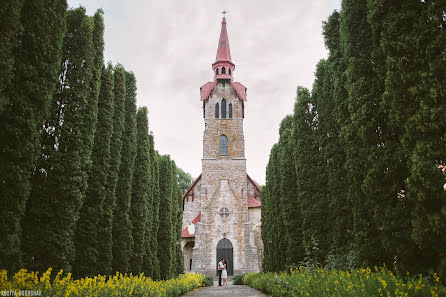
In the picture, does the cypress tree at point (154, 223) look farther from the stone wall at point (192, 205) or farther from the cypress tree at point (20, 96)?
the stone wall at point (192, 205)

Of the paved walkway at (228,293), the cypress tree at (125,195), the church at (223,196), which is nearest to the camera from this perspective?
the cypress tree at (125,195)

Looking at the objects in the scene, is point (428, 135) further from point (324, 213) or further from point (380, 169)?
point (324, 213)

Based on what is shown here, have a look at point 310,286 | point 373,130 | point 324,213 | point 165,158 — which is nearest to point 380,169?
point 373,130

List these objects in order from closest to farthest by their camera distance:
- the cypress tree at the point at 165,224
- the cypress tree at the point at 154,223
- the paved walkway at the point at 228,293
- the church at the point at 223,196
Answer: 1. the paved walkway at the point at 228,293
2. the cypress tree at the point at 154,223
3. the cypress tree at the point at 165,224
4. the church at the point at 223,196

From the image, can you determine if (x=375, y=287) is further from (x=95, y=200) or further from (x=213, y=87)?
(x=213, y=87)

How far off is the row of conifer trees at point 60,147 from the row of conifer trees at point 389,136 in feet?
20.3

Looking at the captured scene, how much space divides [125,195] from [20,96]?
19.6 ft

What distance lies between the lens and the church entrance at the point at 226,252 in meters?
29.5

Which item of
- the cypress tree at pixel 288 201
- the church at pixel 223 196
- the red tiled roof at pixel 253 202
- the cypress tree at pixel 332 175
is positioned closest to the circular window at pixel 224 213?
the church at pixel 223 196

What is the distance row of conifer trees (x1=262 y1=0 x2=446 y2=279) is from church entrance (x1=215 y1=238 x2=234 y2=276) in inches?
795

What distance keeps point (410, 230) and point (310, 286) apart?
262 centimetres

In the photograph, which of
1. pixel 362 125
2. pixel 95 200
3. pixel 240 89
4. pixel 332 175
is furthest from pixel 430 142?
pixel 240 89

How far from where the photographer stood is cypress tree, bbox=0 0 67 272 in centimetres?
534

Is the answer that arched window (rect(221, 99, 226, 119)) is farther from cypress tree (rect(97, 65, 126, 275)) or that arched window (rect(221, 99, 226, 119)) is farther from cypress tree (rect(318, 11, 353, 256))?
cypress tree (rect(318, 11, 353, 256))
